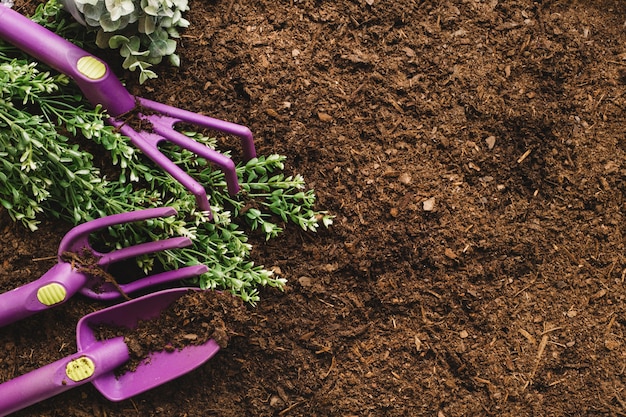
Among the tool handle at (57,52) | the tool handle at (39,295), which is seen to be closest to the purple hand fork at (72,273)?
the tool handle at (39,295)

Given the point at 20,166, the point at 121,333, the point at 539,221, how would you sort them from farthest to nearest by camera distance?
the point at 539,221 < the point at 121,333 < the point at 20,166

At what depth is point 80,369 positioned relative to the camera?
69.8 inches

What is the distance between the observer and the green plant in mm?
1776

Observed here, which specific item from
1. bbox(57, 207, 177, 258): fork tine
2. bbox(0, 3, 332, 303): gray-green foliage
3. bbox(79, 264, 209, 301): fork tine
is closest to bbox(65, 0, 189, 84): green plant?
bbox(0, 3, 332, 303): gray-green foliage

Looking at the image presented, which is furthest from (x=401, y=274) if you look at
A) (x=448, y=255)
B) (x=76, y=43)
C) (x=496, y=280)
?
(x=76, y=43)

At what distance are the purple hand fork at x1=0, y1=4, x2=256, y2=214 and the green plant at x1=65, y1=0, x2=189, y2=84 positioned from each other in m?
0.08

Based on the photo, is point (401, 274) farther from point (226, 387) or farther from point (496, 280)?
point (226, 387)

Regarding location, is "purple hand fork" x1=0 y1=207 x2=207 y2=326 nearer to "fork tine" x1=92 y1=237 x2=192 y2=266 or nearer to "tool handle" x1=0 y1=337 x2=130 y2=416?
"fork tine" x1=92 y1=237 x2=192 y2=266

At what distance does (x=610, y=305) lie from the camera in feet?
6.61

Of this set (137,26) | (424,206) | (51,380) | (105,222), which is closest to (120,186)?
(105,222)

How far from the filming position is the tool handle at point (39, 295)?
69.3 inches

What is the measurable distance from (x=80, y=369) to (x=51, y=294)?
0.69 ft

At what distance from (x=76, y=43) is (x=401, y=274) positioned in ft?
3.72

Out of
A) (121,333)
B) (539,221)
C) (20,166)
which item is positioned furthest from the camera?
(539,221)
